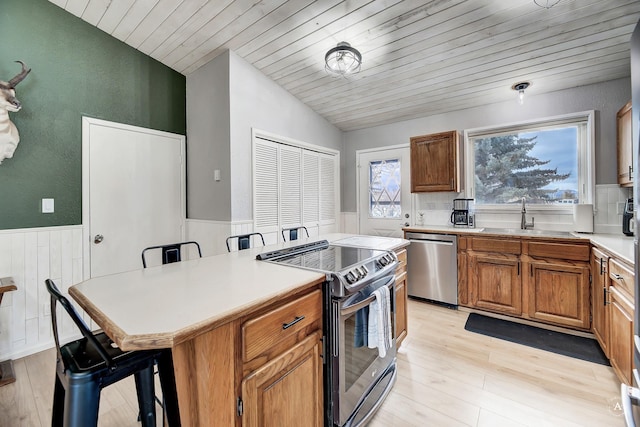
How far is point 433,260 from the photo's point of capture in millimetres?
3348

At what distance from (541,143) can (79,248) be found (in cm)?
496

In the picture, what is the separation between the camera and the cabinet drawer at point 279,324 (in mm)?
1027

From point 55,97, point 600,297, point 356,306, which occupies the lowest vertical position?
point 600,297

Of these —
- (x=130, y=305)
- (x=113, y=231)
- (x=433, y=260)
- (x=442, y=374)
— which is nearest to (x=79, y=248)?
(x=113, y=231)

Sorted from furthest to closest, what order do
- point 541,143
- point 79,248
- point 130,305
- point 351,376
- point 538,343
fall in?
point 541,143, point 79,248, point 538,343, point 351,376, point 130,305

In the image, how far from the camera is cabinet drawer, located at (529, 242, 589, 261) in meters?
2.55

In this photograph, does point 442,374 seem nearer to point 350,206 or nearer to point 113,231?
point 350,206

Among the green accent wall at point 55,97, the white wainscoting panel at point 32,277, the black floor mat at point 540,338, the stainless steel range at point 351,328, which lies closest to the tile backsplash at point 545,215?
the black floor mat at point 540,338

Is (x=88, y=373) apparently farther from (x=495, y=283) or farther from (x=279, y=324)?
(x=495, y=283)

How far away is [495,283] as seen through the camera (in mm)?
2990

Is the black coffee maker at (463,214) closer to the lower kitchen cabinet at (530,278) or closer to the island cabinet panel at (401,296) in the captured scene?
the lower kitchen cabinet at (530,278)

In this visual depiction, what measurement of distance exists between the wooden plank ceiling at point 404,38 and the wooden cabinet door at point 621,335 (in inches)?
78.3

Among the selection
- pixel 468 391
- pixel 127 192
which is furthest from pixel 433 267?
pixel 127 192

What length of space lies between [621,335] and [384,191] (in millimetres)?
2930
